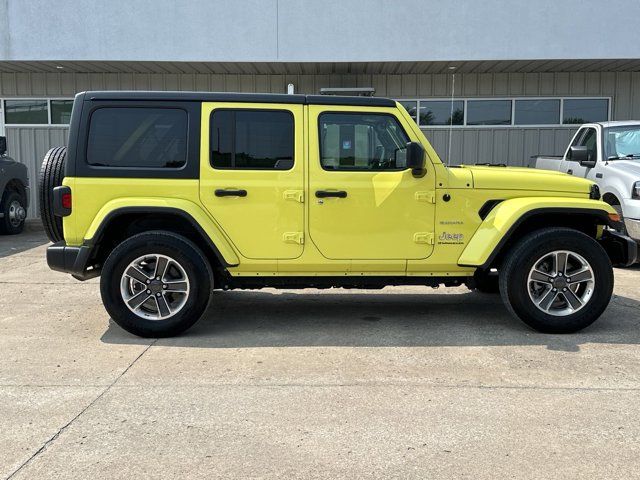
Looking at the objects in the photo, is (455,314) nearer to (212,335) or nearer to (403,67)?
(212,335)

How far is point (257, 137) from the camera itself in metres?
5.04

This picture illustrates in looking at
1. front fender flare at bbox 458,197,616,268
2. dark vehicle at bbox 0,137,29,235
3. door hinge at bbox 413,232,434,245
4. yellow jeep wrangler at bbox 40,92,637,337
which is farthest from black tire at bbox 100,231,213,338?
dark vehicle at bbox 0,137,29,235

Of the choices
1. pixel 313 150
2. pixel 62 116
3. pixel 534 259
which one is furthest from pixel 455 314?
pixel 62 116

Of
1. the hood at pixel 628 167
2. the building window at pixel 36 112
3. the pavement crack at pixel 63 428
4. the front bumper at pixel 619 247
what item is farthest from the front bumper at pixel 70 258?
the building window at pixel 36 112

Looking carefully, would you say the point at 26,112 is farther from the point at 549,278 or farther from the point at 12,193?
the point at 549,278

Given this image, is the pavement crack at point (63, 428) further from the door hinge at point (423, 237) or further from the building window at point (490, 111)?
the building window at point (490, 111)

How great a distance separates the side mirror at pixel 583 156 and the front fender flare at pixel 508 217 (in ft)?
11.8

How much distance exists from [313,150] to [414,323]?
6.25 feet

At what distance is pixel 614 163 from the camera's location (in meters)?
8.20

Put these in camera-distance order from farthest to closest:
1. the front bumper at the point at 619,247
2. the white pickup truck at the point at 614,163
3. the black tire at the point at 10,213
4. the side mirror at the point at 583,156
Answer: the black tire at the point at 10,213
the side mirror at the point at 583,156
the white pickup truck at the point at 614,163
the front bumper at the point at 619,247

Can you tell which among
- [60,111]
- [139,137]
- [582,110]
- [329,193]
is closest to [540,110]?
[582,110]

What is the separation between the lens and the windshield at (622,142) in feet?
27.7

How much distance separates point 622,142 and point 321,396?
6954 millimetres

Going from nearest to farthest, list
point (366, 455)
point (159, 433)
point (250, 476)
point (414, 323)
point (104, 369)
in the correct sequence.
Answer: point (250, 476) → point (366, 455) → point (159, 433) → point (104, 369) → point (414, 323)
